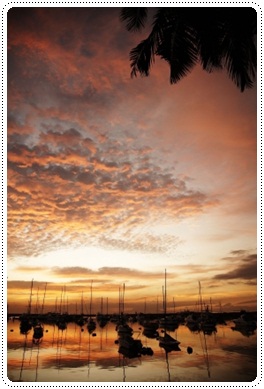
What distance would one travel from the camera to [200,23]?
4.39 meters

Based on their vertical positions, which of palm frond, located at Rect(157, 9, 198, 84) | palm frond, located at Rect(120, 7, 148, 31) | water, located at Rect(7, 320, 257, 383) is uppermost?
palm frond, located at Rect(120, 7, 148, 31)

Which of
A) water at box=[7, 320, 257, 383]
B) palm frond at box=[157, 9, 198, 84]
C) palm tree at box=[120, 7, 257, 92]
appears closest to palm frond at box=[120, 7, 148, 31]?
palm tree at box=[120, 7, 257, 92]

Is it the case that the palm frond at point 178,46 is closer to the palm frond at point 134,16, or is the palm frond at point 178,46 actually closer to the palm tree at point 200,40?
the palm tree at point 200,40

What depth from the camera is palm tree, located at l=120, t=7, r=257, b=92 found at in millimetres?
4113

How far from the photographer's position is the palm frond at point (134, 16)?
4656 millimetres

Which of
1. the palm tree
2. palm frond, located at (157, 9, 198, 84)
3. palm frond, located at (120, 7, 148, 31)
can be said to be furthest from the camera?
palm frond, located at (120, 7, 148, 31)

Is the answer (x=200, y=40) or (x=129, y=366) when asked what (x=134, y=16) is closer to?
(x=200, y=40)

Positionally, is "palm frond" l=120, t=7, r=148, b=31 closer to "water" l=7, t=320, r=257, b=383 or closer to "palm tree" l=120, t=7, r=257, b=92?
"palm tree" l=120, t=7, r=257, b=92

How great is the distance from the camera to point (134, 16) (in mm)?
4688

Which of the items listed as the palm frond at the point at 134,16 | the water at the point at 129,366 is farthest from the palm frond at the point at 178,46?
the water at the point at 129,366
